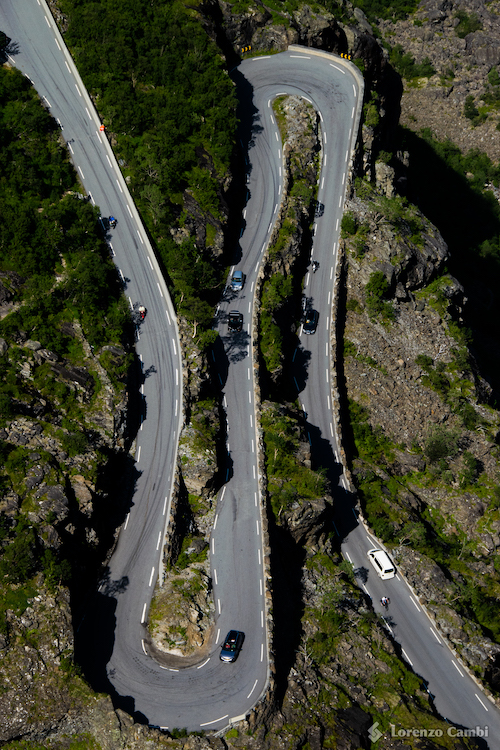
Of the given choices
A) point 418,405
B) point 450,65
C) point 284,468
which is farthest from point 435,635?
point 450,65

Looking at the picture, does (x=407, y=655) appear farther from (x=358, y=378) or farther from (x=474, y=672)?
(x=358, y=378)

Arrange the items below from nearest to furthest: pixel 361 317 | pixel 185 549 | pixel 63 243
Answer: pixel 185 549
pixel 63 243
pixel 361 317

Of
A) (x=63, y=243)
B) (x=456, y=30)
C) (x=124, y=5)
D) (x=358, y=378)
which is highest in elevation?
(x=456, y=30)

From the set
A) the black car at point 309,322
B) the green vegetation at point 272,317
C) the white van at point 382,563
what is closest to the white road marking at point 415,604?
the white van at point 382,563

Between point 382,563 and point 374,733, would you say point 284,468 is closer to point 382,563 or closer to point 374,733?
point 382,563

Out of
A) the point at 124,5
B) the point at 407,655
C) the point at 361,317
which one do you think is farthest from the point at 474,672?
the point at 124,5

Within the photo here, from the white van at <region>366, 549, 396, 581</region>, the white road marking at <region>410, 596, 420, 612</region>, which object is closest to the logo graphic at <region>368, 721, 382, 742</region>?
the white road marking at <region>410, 596, 420, 612</region>
